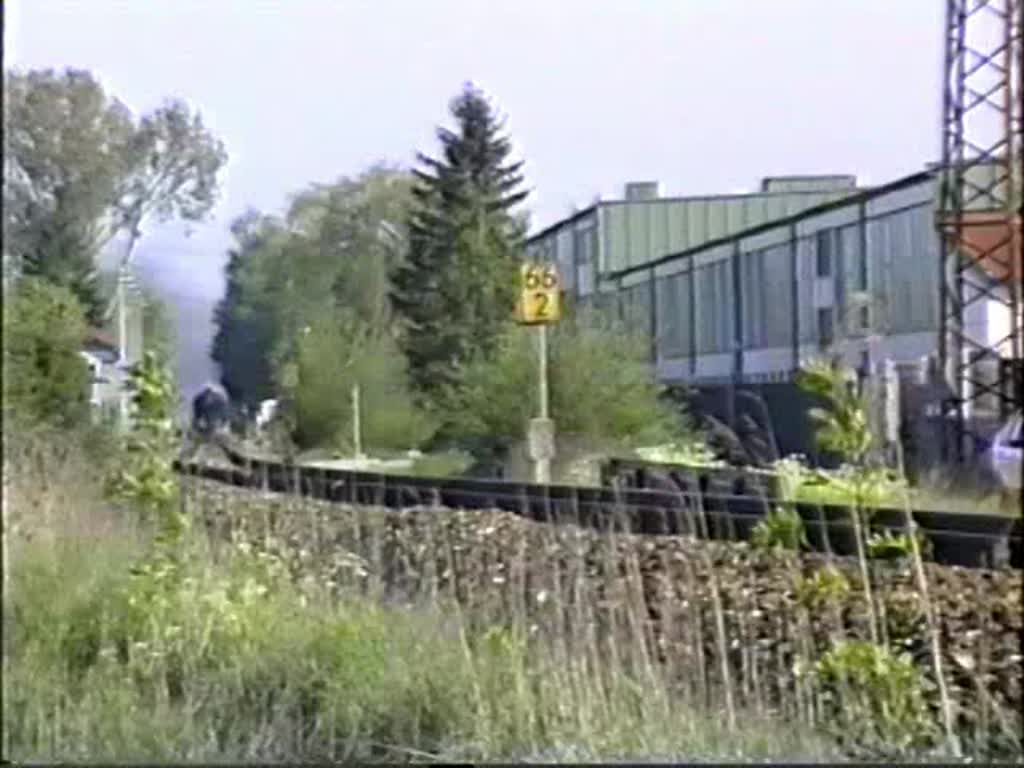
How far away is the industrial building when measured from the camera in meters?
5.34

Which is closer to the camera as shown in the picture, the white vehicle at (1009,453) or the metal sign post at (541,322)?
the white vehicle at (1009,453)

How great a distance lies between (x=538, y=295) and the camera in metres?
5.71

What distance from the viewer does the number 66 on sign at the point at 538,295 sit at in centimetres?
562

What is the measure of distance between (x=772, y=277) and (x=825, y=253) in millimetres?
196

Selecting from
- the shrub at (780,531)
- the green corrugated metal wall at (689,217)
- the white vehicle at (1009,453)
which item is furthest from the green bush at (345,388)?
the white vehicle at (1009,453)

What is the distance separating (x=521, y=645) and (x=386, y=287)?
1172 mm

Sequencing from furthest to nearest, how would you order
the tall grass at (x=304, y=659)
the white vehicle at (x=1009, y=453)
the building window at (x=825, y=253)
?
the building window at (x=825, y=253) < the tall grass at (x=304, y=659) < the white vehicle at (x=1009, y=453)

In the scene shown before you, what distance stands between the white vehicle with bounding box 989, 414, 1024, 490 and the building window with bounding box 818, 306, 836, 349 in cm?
83

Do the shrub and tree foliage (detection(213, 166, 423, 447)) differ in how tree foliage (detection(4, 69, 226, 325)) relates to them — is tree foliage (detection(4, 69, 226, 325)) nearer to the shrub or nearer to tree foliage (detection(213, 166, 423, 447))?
tree foliage (detection(213, 166, 423, 447))

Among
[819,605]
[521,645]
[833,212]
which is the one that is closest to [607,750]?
[521,645]

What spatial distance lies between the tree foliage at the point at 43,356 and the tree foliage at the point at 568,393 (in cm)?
125

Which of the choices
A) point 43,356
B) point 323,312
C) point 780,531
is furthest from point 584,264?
point 43,356

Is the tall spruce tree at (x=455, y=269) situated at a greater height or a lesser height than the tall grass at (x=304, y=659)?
greater

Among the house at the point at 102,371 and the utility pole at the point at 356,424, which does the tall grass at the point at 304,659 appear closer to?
the house at the point at 102,371
